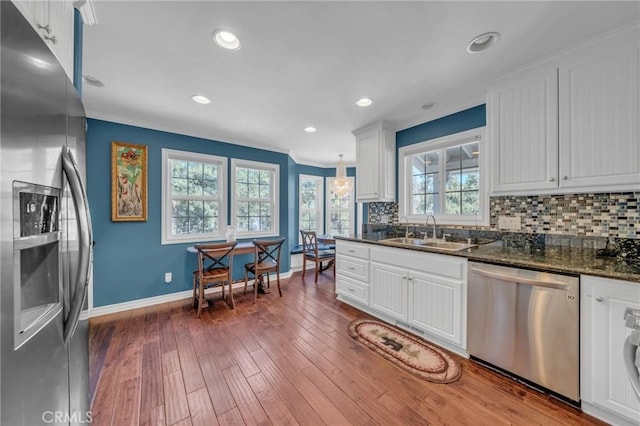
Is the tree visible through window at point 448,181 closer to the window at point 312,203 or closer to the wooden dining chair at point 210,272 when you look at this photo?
the wooden dining chair at point 210,272

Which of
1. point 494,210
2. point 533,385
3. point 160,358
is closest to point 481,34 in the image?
point 494,210

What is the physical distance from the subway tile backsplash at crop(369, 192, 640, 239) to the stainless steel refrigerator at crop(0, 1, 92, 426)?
3144mm

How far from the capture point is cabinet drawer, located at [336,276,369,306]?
2838mm

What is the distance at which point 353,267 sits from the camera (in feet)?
9.84

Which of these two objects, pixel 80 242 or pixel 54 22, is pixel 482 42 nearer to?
pixel 54 22

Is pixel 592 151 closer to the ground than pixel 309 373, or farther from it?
farther from it

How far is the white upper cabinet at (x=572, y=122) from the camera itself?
1.55m

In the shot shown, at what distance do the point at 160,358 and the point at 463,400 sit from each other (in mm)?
2365

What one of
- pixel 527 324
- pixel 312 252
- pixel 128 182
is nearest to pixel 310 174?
pixel 312 252

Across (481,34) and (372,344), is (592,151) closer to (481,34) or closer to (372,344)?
(481,34)

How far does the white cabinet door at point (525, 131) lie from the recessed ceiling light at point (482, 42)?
20.6 inches

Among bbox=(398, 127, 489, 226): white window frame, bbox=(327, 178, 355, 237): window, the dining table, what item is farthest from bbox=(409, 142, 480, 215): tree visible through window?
Answer: bbox=(327, 178, 355, 237): window

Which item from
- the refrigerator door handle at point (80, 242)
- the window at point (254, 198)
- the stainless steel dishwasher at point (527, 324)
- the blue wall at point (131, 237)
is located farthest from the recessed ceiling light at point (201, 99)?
the stainless steel dishwasher at point (527, 324)

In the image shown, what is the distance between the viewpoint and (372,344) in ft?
7.25
